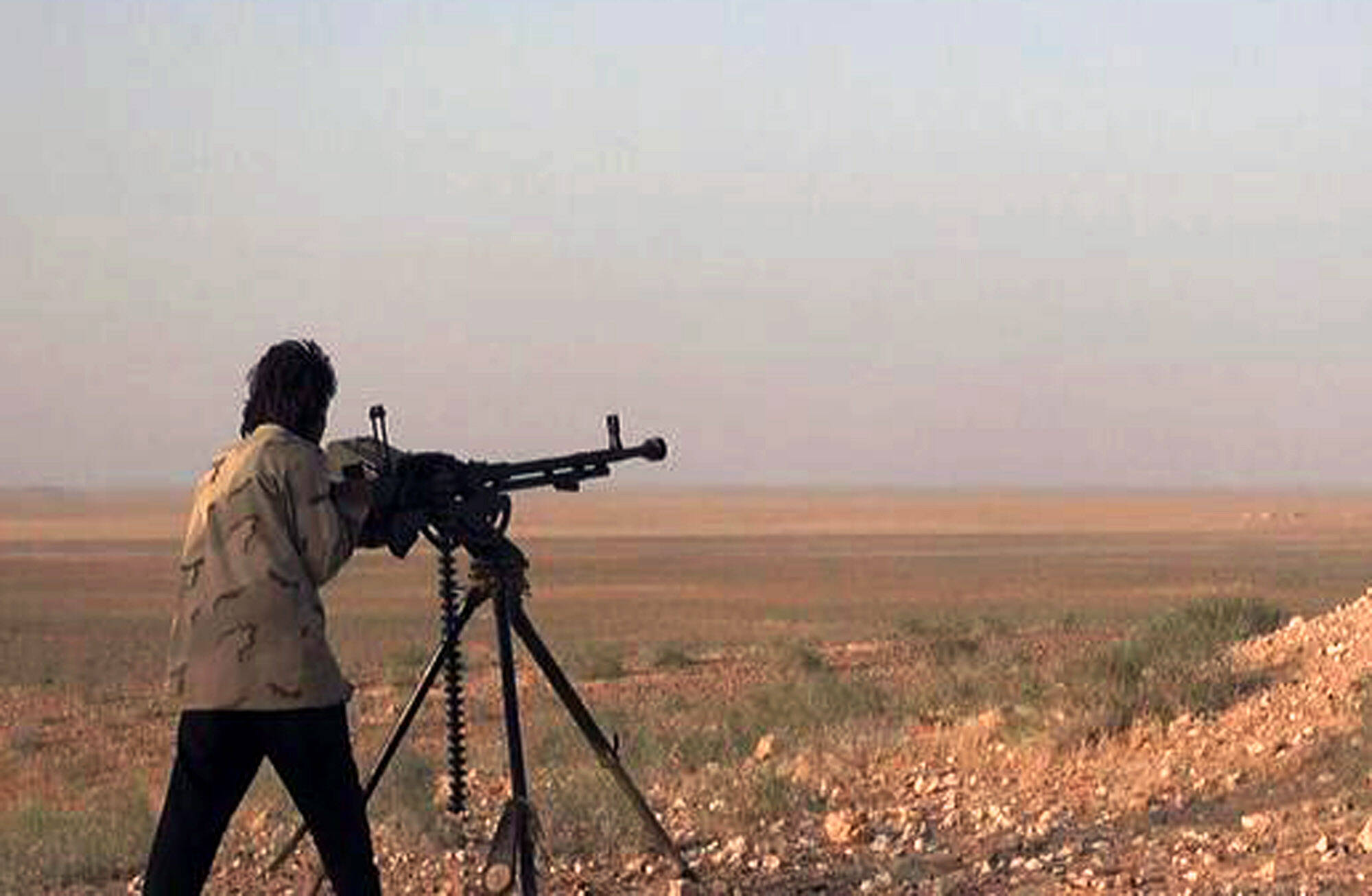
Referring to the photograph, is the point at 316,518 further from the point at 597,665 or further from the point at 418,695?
the point at 597,665

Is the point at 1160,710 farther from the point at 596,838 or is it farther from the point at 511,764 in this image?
the point at 511,764

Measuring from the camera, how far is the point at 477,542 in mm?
6691

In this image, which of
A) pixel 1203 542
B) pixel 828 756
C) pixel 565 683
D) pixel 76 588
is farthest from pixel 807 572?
pixel 565 683

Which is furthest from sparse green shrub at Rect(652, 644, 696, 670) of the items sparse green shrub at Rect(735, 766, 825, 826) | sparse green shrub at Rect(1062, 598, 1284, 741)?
sparse green shrub at Rect(735, 766, 825, 826)

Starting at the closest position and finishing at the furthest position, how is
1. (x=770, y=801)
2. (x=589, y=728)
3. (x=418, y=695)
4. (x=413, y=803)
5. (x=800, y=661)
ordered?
(x=418, y=695) → (x=589, y=728) → (x=770, y=801) → (x=413, y=803) → (x=800, y=661)

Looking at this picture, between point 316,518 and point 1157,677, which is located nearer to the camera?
point 316,518

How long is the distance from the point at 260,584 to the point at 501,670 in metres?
1.29

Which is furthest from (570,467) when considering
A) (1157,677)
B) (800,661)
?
(800,661)

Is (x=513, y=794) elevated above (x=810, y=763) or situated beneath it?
elevated above

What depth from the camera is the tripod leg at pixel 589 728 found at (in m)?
6.92

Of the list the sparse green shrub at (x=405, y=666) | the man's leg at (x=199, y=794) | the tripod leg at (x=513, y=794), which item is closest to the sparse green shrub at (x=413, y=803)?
the tripod leg at (x=513, y=794)

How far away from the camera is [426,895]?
8.39 metres

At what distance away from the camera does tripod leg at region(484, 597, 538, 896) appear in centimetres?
682

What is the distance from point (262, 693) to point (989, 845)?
3.91 meters
